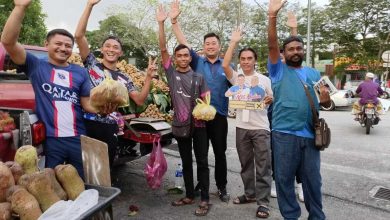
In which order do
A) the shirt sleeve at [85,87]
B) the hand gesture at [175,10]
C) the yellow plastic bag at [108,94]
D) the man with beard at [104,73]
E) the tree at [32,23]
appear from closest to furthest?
the yellow plastic bag at [108,94] → the shirt sleeve at [85,87] → the man with beard at [104,73] → the hand gesture at [175,10] → the tree at [32,23]

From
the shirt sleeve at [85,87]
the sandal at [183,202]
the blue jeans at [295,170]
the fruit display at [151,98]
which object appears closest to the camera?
the shirt sleeve at [85,87]

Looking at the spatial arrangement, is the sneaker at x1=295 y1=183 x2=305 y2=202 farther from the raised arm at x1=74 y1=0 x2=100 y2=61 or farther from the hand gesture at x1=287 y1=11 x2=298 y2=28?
the raised arm at x1=74 y1=0 x2=100 y2=61

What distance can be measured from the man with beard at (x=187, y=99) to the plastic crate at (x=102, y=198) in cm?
202

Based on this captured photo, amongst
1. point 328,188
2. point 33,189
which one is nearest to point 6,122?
point 33,189

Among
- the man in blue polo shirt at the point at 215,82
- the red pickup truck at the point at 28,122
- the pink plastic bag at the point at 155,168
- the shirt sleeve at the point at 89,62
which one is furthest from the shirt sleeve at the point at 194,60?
the shirt sleeve at the point at 89,62

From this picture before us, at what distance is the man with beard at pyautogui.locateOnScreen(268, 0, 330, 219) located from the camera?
3.25 meters

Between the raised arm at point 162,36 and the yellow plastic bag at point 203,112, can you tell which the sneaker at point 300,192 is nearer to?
the yellow plastic bag at point 203,112

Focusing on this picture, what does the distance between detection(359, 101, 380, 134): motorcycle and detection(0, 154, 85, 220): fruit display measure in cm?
948

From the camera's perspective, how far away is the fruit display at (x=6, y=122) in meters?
2.85

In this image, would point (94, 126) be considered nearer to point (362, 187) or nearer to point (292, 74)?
point (292, 74)

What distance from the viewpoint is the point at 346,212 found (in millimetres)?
4262

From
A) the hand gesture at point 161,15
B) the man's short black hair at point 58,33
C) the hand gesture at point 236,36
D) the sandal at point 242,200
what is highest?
the hand gesture at point 161,15

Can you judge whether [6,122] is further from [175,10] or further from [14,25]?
[175,10]

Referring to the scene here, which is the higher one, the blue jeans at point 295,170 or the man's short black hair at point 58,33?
the man's short black hair at point 58,33
